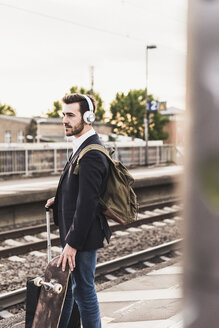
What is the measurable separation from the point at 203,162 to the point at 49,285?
2.52 metres

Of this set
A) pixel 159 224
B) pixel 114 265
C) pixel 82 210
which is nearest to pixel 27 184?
pixel 159 224

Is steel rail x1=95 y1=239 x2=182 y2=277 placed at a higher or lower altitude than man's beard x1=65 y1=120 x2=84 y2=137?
lower

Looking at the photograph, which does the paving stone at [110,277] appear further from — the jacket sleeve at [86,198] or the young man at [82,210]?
the jacket sleeve at [86,198]

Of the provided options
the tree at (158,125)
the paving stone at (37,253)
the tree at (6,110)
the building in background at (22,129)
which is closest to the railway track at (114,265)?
the paving stone at (37,253)

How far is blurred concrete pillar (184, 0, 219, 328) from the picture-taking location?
0.82 m

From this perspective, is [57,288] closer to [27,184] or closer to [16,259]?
[16,259]

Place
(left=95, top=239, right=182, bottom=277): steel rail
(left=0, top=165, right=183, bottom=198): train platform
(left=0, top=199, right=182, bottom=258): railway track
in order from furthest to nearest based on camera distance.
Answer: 1. (left=0, top=165, right=183, bottom=198): train platform
2. (left=0, top=199, right=182, bottom=258): railway track
3. (left=95, top=239, right=182, bottom=277): steel rail

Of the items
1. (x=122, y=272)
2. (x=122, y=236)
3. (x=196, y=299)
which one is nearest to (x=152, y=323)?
(x=122, y=272)

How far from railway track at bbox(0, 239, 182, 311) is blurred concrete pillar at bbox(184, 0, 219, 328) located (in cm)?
482

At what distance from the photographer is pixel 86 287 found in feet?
10.3

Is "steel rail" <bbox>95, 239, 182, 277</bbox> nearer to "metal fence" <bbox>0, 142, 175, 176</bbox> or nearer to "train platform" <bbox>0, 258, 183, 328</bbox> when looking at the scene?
"train platform" <bbox>0, 258, 183, 328</bbox>

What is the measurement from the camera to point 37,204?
12852 mm

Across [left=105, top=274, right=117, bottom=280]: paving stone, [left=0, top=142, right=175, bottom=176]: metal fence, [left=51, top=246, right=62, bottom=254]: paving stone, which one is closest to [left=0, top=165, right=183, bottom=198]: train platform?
[left=0, top=142, right=175, bottom=176]: metal fence

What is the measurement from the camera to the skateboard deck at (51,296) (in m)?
3.10
